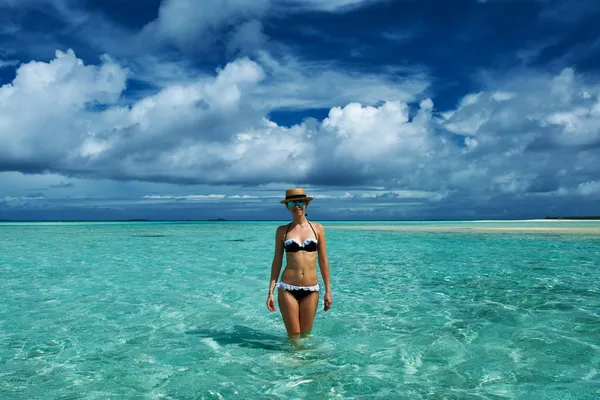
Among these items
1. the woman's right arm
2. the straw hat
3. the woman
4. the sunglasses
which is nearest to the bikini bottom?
the woman

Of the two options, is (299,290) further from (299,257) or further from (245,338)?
(245,338)

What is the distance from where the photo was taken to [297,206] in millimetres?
6719

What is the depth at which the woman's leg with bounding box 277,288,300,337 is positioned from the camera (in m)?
7.03

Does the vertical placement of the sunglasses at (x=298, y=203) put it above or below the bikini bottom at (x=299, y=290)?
above

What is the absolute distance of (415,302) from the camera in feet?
38.7

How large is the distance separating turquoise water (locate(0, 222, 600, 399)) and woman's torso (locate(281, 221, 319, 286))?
1334 millimetres

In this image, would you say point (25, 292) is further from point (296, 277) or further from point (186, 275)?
point (296, 277)

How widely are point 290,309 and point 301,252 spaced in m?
1.00

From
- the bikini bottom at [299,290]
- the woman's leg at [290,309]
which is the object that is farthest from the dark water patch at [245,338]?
the bikini bottom at [299,290]

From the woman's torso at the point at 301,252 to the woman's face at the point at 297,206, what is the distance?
0.29 m

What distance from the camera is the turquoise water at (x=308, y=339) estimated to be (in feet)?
19.8

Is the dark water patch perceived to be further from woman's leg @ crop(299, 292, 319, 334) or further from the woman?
the woman

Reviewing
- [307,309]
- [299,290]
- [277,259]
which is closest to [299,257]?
[277,259]

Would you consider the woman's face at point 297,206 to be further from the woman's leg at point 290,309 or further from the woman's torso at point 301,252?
the woman's leg at point 290,309
